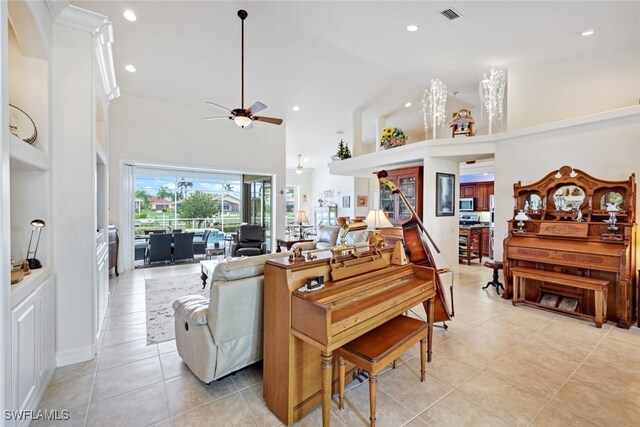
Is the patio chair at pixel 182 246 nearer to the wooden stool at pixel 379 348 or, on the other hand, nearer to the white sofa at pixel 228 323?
the white sofa at pixel 228 323

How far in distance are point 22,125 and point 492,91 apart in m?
6.33

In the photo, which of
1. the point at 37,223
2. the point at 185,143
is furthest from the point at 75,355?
the point at 185,143

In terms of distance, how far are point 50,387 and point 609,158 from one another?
6.46 metres

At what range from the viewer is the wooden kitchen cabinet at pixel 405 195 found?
19.8ft

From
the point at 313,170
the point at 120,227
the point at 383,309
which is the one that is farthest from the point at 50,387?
the point at 313,170

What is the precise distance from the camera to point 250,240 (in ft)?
22.5

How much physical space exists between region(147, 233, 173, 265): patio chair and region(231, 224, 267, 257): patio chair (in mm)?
1564

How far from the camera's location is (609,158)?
373cm

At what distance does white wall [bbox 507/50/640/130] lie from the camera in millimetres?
3906

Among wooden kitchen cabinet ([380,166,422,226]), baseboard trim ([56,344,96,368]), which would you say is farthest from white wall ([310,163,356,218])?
baseboard trim ([56,344,96,368])

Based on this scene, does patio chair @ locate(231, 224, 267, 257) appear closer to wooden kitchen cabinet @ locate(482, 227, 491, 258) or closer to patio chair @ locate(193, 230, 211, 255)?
patio chair @ locate(193, 230, 211, 255)

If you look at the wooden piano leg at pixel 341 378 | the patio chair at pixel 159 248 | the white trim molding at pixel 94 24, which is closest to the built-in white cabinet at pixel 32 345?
the wooden piano leg at pixel 341 378

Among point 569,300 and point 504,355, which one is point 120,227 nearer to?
point 504,355

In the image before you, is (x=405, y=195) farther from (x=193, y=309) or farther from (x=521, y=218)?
(x=193, y=309)
